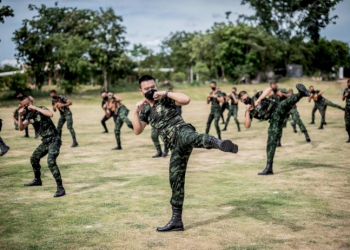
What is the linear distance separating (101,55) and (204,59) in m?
20.3

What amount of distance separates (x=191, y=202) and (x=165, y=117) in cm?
253

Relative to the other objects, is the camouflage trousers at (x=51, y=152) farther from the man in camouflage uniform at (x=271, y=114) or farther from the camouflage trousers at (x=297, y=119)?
the camouflage trousers at (x=297, y=119)

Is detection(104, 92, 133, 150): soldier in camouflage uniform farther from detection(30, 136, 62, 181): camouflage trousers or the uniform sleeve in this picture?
the uniform sleeve

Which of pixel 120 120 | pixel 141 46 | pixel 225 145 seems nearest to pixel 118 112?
pixel 120 120

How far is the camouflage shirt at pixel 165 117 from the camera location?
6336 mm

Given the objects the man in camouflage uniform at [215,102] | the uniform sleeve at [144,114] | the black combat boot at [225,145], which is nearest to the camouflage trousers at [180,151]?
the black combat boot at [225,145]

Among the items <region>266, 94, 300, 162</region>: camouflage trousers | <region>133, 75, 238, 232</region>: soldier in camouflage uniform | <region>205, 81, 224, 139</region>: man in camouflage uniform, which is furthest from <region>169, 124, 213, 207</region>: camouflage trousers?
<region>205, 81, 224, 139</region>: man in camouflage uniform

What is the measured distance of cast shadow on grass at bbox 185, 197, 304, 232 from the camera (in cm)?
676

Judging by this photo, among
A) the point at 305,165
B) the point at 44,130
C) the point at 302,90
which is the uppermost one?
the point at 302,90

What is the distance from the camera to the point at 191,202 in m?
8.21

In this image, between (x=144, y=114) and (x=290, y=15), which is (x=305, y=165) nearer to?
(x=144, y=114)

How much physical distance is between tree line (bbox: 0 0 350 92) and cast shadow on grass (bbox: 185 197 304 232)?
178 ft

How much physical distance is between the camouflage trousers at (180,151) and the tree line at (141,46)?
55217mm

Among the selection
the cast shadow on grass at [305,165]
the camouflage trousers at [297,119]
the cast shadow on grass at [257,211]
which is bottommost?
the cast shadow on grass at [305,165]
